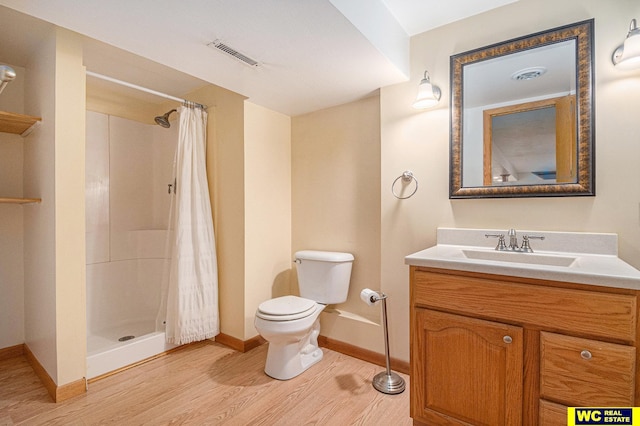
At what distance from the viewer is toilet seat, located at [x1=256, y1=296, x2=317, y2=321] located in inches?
75.4

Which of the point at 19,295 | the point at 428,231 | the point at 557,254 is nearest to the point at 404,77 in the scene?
the point at 428,231

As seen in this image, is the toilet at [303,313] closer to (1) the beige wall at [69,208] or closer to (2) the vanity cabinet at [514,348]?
(2) the vanity cabinet at [514,348]

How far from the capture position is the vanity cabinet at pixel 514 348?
3.41 ft

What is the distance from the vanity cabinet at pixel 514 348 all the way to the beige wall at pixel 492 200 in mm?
590

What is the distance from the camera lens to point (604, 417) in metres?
1.06

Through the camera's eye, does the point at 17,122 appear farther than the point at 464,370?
Yes

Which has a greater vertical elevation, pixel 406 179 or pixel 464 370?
pixel 406 179

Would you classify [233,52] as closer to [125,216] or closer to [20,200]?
[20,200]

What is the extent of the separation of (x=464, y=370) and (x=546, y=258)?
0.67 metres

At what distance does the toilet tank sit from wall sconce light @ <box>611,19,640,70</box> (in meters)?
1.81

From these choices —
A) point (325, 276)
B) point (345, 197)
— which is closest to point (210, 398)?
point (325, 276)

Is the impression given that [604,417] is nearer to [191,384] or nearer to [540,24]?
[540,24]

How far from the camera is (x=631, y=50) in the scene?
1.30 m

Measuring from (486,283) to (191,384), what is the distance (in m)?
1.86
